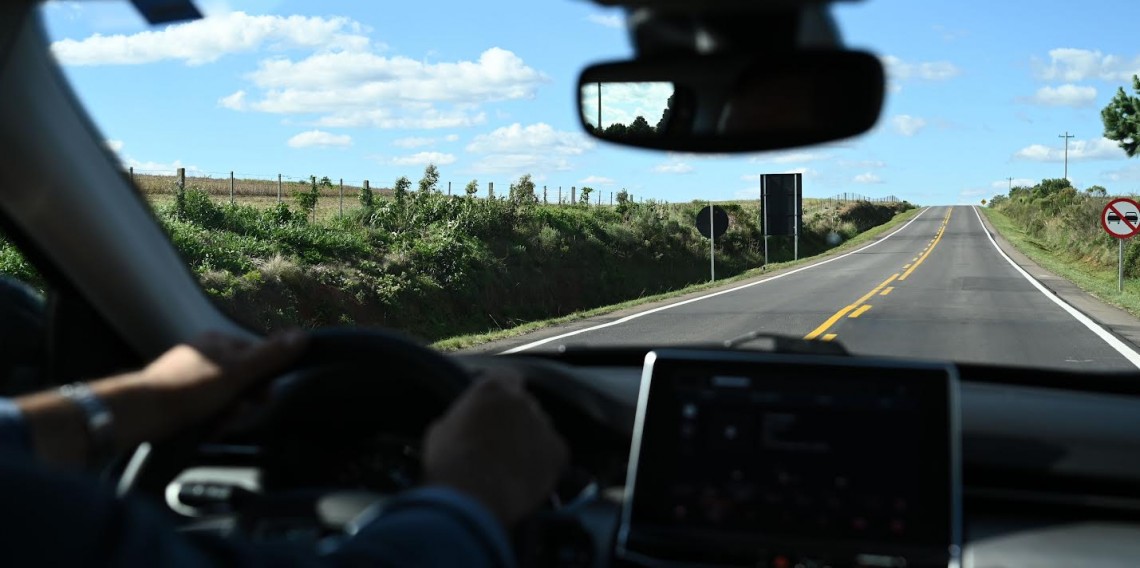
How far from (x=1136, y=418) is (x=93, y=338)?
2917 millimetres

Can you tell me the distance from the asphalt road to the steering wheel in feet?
15.0

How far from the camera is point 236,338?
198 centimetres

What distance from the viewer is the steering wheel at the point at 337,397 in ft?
6.62

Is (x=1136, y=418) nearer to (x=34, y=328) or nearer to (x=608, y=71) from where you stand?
(x=608, y=71)

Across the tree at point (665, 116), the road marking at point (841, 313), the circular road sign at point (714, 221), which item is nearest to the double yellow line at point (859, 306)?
the road marking at point (841, 313)

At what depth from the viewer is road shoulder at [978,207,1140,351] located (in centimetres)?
1527

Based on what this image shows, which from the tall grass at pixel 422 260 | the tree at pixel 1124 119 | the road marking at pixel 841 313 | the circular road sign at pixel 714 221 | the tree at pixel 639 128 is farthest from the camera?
the tree at pixel 1124 119

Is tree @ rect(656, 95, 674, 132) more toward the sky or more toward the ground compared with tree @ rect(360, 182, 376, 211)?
more toward the sky

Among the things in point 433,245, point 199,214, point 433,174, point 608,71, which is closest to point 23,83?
point 608,71

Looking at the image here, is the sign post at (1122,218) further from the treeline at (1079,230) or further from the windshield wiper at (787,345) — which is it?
the windshield wiper at (787,345)

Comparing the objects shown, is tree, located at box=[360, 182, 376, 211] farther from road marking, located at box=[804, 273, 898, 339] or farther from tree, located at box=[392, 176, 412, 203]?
road marking, located at box=[804, 273, 898, 339]

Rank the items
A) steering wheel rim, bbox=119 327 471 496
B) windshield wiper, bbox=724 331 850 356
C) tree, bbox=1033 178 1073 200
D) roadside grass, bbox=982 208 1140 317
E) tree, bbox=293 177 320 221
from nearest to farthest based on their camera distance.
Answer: steering wheel rim, bbox=119 327 471 496
windshield wiper, bbox=724 331 850 356
roadside grass, bbox=982 208 1140 317
tree, bbox=293 177 320 221
tree, bbox=1033 178 1073 200

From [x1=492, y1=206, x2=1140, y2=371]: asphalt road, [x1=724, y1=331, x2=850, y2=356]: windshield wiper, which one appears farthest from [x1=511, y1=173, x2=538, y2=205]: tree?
[x1=724, y1=331, x2=850, y2=356]: windshield wiper

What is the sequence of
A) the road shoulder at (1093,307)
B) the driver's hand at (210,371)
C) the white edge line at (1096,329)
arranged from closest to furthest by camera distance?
the driver's hand at (210,371) < the white edge line at (1096,329) < the road shoulder at (1093,307)
